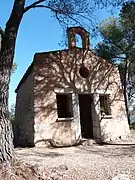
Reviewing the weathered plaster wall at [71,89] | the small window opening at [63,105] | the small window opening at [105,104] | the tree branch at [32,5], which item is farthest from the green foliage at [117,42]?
the tree branch at [32,5]

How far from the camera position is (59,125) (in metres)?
11.3

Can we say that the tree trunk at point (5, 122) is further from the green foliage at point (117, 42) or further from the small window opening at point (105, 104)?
the green foliage at point (117, 42)

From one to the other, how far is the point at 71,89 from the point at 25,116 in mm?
2974

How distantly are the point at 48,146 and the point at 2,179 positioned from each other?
5.96 meters

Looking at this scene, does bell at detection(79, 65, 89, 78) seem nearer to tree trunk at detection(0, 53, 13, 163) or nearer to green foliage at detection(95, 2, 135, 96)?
green foliage at detection(95, 2, 135, 96)

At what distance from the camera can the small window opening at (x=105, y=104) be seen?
1332cm

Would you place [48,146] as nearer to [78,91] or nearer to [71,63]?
[78,91]

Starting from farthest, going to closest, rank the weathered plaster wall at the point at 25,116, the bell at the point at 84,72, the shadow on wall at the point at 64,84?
the bell at the point at 84,72 < the weathered plaster wall at the point at 25,116 < the shadow on wall at the point at 64,84

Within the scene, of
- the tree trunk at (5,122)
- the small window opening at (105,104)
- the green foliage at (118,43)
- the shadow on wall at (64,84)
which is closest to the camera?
the tree trunk at (5,122)

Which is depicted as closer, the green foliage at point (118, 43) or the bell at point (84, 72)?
the bell at point (84, 72)

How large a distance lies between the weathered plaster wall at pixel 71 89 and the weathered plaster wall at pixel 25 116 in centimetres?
55

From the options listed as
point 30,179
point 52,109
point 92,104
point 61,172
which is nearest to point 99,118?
point 92,104

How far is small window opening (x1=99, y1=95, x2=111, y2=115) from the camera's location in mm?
13320

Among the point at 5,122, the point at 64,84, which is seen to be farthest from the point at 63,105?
the point at 5,122
